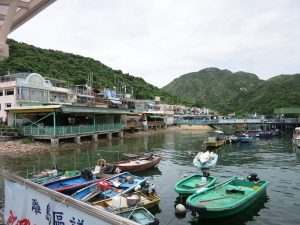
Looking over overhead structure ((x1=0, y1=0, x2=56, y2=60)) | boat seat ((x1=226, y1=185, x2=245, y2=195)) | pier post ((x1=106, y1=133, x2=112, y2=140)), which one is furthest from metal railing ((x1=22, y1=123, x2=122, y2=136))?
overhead structure ((x1=0, y1=0, x2=56, y2=60))

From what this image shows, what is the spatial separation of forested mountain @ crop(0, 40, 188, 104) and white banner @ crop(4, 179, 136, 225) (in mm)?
66896

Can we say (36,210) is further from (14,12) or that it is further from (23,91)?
(23,91)

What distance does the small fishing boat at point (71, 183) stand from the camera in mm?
16434

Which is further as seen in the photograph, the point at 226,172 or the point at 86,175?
the point at 226,172

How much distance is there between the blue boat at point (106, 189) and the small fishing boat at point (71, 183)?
142 cm

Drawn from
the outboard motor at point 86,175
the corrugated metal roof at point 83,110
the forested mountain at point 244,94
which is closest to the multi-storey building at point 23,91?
the corrugated metal roof at point 83,110

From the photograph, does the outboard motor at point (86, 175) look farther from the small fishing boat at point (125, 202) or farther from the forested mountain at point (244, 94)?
the forested mountain at point (244, 94)

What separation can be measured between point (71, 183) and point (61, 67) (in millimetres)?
80758

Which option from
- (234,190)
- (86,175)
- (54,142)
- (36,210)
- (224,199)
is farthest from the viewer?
(54,142)

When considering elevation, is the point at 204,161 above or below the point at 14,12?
below

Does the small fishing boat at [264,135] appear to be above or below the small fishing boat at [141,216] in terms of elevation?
below

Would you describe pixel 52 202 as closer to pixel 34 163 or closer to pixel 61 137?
pixel 34 163

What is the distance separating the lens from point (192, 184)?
17.6 m

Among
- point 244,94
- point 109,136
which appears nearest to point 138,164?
point 109,136
